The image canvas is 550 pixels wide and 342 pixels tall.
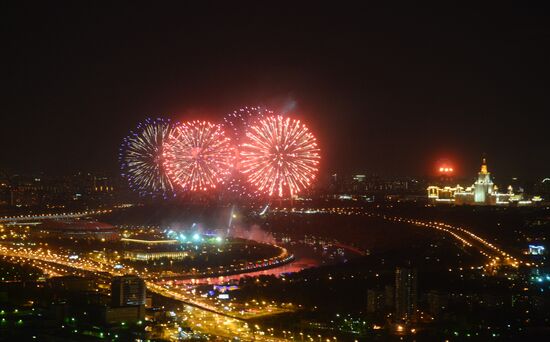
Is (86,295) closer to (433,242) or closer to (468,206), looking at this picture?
(433,242)

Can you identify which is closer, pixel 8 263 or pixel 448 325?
pixel 448 325

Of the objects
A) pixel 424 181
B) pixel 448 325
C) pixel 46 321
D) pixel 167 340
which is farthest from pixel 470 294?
pixel 424 181

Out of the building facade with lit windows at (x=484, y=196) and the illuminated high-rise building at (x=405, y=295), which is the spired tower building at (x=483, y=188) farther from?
the illuminated high-rise building at (x=405, y=295)

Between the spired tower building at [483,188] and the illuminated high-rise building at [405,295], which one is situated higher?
the spired tower building at [483,188]

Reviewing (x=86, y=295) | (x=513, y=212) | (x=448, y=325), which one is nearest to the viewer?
(x=448, y=325)

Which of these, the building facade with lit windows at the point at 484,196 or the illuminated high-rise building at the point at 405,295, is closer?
the illuminated high-rise building at the point at 405,295

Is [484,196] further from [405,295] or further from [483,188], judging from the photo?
[405,295]

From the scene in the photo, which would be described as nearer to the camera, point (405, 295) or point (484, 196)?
point (405, 295)

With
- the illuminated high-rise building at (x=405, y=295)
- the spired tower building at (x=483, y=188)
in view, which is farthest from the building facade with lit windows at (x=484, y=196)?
the illuminated high-rise building at (x=405, y=295)

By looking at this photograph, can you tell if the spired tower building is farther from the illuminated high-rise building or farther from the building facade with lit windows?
the illuminated high-rise building

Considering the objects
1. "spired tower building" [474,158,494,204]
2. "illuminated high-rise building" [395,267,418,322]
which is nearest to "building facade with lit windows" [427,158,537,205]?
"spired tower building" [474,158,494,204]

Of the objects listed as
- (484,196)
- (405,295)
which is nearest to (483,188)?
(484,196)
